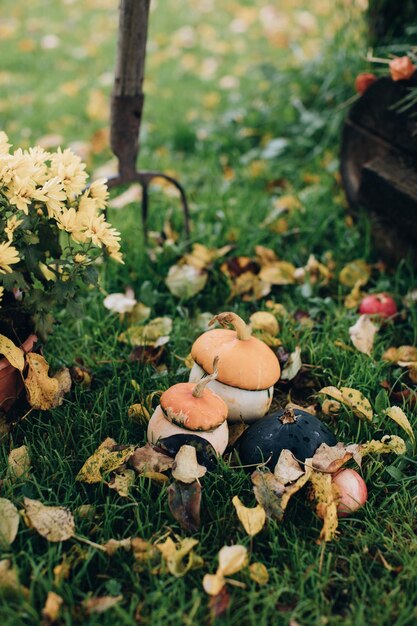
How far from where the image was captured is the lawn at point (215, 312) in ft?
4.56

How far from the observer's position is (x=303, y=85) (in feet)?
12.2

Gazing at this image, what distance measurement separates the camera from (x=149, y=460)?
1.60 metres

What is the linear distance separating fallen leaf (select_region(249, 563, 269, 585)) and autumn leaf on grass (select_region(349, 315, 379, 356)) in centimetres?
91

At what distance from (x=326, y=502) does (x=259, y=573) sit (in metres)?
0.24

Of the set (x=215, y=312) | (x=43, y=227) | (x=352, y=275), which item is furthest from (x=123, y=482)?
(x=352, y=275)

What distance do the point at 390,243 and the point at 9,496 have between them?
68.8 inches

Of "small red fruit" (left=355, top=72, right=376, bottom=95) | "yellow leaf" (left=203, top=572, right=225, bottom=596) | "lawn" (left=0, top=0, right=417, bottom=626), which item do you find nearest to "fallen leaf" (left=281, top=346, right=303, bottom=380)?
"lawn" (left=0, top=0, right=417, bottom=626)

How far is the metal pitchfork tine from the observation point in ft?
7.30

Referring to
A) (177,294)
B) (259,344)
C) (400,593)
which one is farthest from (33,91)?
(400,593)

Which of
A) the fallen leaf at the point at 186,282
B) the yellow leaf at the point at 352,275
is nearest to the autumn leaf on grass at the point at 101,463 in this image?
the fallen leaf at the point at 186,282

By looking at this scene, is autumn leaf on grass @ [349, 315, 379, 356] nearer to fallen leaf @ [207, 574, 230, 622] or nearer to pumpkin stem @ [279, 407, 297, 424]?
pumpkin stem @ [279, 407, 297, 424]

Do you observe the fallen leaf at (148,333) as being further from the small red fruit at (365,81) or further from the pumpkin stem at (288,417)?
the small red fruit at (365,81)

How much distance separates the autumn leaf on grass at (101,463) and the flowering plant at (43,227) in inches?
14.8

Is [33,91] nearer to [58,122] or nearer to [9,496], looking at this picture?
[58,122]
